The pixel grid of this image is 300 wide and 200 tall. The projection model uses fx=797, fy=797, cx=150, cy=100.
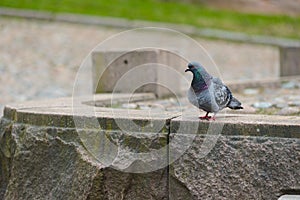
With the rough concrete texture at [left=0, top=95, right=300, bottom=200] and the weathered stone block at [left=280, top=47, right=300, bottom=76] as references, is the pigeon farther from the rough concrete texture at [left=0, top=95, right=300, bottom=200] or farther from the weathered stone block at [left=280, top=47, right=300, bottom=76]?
the weathered stone block at [left=280, top=47, right=300, bottom=76]

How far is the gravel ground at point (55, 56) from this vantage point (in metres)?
10.3

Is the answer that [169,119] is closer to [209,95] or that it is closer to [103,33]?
[209,95]

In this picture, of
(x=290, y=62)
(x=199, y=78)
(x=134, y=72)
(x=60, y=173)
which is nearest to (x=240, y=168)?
(x=199, y=78)

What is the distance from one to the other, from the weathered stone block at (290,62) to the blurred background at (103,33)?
1617mm

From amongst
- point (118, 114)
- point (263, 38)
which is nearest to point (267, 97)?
point (118, 114)

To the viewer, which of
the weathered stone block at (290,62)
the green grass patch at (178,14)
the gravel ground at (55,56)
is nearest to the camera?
the weathered stone block at (290,62)

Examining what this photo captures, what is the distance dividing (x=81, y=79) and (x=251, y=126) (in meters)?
6.94

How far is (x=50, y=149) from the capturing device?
4730 mm

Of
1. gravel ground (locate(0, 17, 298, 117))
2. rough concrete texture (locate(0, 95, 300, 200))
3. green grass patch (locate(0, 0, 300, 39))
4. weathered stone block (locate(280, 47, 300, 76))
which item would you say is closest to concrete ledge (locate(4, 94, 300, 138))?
rough concrete texture (locate(0, 95, 300, 200))

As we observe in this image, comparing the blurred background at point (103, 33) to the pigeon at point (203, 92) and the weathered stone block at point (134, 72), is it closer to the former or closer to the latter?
the weathered stone block at point (134, 72)

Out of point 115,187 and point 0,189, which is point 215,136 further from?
point 0,189

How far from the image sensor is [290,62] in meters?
9.44

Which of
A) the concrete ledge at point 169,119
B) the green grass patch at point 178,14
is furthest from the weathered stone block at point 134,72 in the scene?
the green grass patch at point 178,14

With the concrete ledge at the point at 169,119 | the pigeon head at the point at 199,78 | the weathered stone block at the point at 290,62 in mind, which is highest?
the weathered stone block at the point at 290,62
